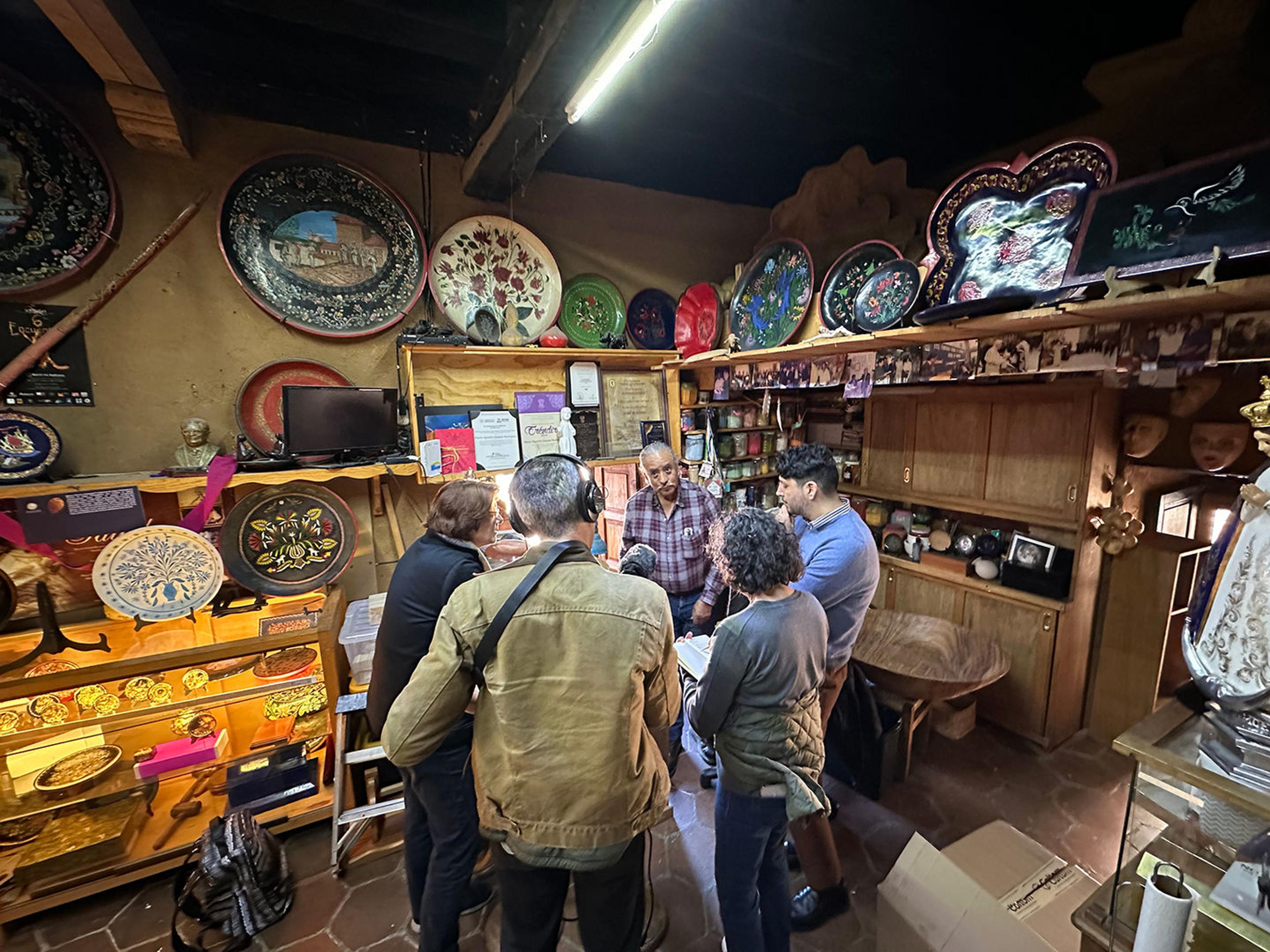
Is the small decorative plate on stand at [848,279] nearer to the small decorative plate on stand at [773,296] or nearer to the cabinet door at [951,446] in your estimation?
the small decorative plate on stand at [773,296]

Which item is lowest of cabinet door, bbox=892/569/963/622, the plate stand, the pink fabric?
cabinet door, bbox=892/569/963/622

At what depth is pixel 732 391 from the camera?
11.4 ft

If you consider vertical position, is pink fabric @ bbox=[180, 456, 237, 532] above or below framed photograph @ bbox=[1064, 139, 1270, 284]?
below

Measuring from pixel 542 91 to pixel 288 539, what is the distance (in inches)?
91.6

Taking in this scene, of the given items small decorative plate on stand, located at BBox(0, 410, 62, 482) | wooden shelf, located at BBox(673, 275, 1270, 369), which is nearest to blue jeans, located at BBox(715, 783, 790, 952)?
wooden shelf, located at BBox(673, 275, 1270, 369)

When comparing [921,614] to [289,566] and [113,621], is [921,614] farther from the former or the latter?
[113,621]

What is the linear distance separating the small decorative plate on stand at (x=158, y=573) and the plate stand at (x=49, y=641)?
0.14 meters

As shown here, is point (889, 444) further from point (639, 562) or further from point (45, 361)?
point (45, 361)

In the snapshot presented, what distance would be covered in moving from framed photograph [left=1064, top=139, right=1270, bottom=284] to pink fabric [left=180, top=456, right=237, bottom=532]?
336 cm

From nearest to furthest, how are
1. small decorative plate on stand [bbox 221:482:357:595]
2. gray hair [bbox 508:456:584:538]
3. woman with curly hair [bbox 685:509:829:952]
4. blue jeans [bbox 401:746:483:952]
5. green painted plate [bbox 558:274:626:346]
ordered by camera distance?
gray hair [bbox 508:456:584:538] < woman with curly hair [bbox 685:509:829:952] < blue jeans [bbox 401:746:483:952] < small decorative plate on stand [bbox 221:482:357:595] < green painted plate [bbox 558:274:626:346]

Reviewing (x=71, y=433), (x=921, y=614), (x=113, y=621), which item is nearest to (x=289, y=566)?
(x=113, y=621)

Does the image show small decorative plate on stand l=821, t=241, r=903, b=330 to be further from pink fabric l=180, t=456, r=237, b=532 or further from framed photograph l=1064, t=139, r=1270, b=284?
pink fabric l=180, t=456, r=237, b=532

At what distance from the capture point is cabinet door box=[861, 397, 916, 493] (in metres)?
3.44

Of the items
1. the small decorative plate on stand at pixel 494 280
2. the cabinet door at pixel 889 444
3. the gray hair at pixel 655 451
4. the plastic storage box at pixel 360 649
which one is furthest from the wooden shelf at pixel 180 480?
the cabinet door at pixel 889 444
